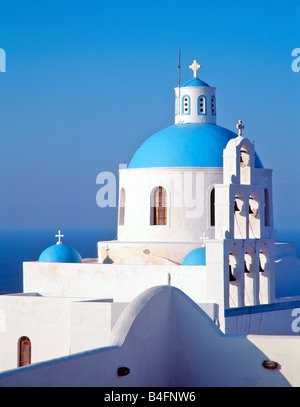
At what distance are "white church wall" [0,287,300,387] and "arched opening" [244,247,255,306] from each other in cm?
965

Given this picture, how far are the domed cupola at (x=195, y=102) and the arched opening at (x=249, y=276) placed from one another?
4.24 m

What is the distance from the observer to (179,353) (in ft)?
29.6

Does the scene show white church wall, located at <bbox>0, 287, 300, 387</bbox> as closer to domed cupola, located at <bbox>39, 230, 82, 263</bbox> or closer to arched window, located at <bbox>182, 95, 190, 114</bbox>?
domed cupola, located at <bbox>39, 230, 82, 263</bbox>

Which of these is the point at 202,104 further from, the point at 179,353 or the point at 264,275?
the point at 179,353

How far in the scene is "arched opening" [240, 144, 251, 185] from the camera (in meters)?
18.5

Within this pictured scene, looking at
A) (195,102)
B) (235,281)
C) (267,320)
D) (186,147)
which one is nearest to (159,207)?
(186,147)

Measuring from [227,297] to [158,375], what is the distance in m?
8.95

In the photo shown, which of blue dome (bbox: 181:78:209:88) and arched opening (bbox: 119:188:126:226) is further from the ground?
blue dome (bbox: 181:78:209:88)

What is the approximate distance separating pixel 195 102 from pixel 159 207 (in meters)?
2.79

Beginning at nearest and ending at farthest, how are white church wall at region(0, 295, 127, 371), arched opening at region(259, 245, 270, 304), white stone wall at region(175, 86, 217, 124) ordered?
1. white church wall at region(0, 295, 127, 371)
2. arched opening at region(259, 245, 270, 304)
3. white stone wall at region(175, 86, 217, 124)

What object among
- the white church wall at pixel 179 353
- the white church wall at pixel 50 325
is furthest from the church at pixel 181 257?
the white church wall at pixel 179 353

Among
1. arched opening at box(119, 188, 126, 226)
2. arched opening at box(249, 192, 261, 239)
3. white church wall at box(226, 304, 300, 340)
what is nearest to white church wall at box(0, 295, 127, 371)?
white church wall at box(226, 304, 300, 340)
